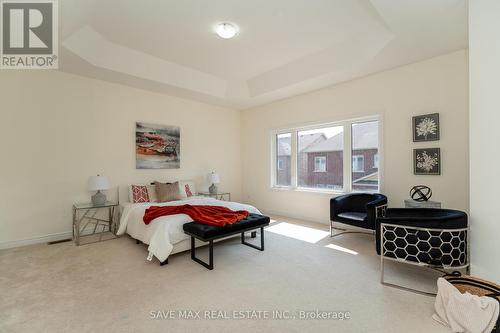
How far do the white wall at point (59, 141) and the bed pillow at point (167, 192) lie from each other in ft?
1.66

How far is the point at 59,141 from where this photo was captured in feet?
12.9

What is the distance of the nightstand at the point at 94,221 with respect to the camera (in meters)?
3.88

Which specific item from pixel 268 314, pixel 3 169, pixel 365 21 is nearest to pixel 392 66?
pixel 365 21

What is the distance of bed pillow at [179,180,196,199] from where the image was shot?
491cm

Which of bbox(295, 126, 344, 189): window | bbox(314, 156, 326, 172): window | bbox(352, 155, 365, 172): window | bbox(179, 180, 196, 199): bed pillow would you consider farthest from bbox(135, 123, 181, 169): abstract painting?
bbox(352, 155, 365, 172): window

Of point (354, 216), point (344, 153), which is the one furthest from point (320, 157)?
point (354, 216)

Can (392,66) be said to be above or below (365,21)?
below

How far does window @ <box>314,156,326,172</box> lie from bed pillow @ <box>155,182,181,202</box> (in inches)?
116

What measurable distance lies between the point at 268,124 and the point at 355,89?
218 centimetres

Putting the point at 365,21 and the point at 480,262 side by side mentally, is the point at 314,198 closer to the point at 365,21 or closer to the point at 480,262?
the point at 480,262

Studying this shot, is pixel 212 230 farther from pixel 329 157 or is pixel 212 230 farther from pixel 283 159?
pixel 283 159

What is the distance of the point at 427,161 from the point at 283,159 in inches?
115

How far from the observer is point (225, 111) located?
6277 mm

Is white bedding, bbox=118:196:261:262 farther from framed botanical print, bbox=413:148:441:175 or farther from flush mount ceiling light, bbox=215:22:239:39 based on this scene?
framed botanical print, bbox=413:148:441:175
